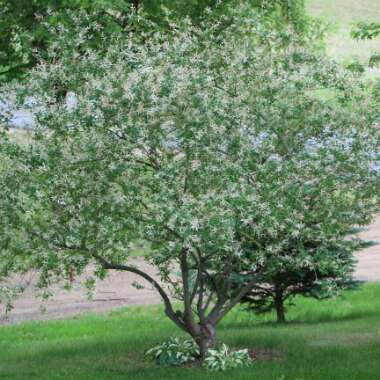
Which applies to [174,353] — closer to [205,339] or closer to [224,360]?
[205,339]

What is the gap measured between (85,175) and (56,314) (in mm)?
9437

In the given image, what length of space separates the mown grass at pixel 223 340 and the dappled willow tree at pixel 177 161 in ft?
4.11

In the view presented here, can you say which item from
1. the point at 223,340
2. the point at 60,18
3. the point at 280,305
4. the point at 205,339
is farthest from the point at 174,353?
the point at 60,18

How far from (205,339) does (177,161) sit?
99.2 inches

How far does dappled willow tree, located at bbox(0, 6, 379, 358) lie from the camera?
9.57m

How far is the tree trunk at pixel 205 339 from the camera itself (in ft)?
36.2

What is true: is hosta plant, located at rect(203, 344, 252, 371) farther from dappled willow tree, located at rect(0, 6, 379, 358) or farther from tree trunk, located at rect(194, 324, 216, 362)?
dappled willow tree, located at rect(0, 6, 379, 358)

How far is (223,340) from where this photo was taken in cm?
1289

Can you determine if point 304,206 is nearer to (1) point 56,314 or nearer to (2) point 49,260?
(2) point 49,260

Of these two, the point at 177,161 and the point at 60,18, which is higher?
the point at 60,18

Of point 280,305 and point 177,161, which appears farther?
point 280,305

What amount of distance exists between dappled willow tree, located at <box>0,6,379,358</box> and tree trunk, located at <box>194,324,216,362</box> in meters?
0.40

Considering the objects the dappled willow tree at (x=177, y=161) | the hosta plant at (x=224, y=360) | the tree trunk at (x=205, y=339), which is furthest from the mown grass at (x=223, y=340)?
the dappled willow tree at (x=177, y=161)

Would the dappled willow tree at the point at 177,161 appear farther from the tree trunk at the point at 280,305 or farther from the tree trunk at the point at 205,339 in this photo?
the tree trunk at the point at 280,305
